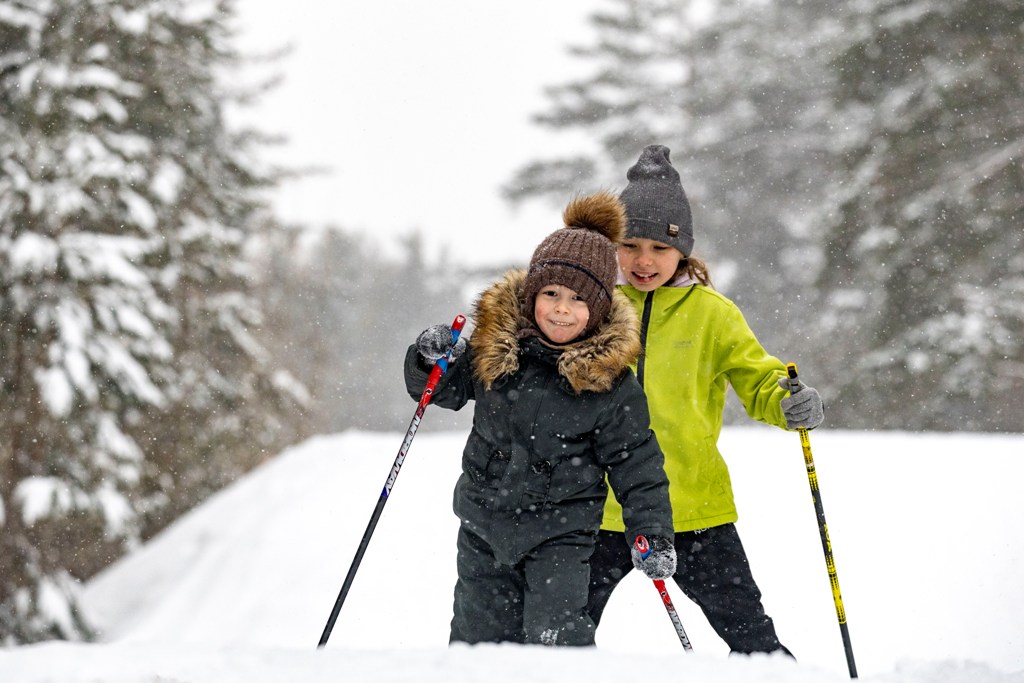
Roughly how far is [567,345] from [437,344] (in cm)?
42

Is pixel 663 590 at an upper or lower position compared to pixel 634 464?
lower

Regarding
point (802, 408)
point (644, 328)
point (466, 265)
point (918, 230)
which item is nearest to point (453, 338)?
point (644, 328)

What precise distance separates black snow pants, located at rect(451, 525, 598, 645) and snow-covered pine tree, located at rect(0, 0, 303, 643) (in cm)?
717

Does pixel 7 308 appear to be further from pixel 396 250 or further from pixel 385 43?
pixel 396 250

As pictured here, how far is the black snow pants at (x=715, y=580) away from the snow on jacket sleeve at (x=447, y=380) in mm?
731

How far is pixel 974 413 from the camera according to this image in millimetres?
15797

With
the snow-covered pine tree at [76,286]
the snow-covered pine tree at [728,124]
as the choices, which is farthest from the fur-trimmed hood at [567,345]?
the snow-covered pine tree at [728,124]

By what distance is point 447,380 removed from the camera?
3354mm

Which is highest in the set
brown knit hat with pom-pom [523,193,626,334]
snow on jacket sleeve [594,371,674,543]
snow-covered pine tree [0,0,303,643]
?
snow-covered pine tree [0,0,303,643]

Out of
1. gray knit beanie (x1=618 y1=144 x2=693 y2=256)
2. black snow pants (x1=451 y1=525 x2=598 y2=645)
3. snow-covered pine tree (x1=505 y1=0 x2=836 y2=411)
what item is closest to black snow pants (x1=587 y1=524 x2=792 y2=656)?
black snow pants (x1=451 y1=525 x2=598 y2=645)

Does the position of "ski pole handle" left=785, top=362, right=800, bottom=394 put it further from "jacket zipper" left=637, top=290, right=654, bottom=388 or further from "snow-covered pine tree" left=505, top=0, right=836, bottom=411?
"snow-covered pine tree" left=505, top=0, right=836, bottom=411

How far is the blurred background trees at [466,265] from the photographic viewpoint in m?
9.53

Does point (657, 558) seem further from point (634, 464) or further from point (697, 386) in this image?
point (697, 386)

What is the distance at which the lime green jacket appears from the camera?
3.54 metres
